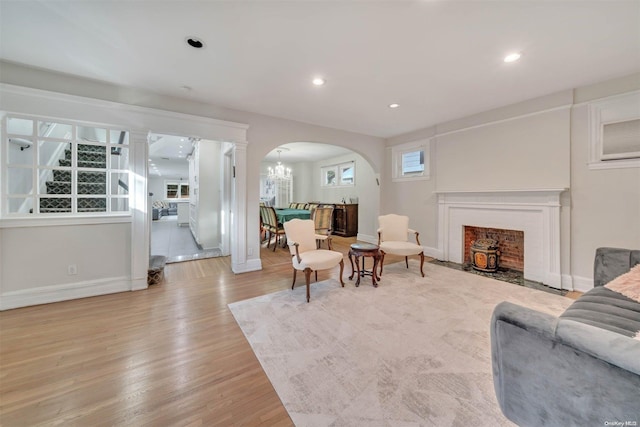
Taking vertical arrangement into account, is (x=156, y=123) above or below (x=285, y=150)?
below

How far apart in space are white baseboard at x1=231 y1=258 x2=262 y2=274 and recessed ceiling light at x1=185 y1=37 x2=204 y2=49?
9.66 feet

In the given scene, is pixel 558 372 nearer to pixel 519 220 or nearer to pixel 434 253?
pixel 519 220

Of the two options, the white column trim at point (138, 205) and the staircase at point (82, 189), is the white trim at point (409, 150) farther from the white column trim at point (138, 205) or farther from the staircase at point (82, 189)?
the staircase at point (82, 189)

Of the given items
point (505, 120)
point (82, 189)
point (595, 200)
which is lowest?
point (595, 200)

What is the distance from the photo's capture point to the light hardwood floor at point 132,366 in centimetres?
137

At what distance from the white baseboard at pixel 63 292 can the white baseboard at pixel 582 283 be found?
6002 mm

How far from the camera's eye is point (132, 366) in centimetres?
176

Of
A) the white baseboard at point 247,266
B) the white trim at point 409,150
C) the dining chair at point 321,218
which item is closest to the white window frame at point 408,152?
the white trim at point 409,150

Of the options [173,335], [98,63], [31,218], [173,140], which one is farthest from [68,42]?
[173,140]

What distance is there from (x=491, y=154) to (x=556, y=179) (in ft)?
3.05

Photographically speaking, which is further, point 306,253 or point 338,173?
point 338,173

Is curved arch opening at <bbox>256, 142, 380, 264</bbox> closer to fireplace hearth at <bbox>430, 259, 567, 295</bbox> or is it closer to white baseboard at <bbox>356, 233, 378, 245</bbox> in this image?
white baseboard at <bbox>356, 233, 378, 245</bbox>

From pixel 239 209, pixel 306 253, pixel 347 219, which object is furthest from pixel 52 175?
pixel 347 219

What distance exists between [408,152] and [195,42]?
4489 millimetres
